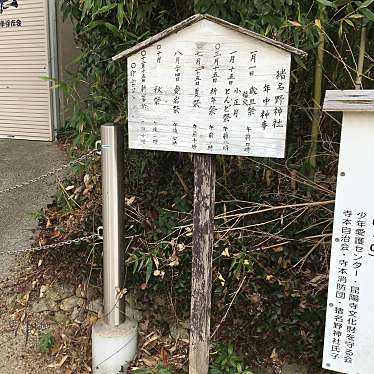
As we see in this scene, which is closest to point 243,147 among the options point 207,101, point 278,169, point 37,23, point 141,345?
point 207,101

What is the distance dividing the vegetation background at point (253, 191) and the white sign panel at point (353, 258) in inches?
22.8

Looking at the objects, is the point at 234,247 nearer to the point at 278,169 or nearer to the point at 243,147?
the point at 278,169

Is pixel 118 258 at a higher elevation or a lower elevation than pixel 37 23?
lower

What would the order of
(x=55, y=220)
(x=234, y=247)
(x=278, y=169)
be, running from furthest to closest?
(x=55, y=220) < (x=278, y=169) < (x=234, y=247)

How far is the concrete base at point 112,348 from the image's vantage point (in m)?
2.90

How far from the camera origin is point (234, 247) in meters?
3.12

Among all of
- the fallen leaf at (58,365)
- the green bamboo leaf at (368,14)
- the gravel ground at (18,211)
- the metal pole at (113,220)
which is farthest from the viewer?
the gravel ground at (18,211)

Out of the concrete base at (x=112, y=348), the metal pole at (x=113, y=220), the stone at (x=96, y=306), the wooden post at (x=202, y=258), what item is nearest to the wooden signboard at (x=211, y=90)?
the wooden post at (x=202, y=258)

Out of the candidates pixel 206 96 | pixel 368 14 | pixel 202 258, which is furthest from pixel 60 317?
pixel 368 14

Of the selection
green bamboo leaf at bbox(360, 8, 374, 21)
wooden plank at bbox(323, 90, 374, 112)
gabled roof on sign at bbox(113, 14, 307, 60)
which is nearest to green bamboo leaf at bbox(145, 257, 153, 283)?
gabled roof on sign at bbox(113, 14, 307, 60)

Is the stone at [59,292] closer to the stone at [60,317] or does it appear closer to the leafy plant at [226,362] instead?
the stone at [60,317]

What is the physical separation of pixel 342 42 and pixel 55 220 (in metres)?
2.78

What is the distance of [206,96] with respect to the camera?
218cm

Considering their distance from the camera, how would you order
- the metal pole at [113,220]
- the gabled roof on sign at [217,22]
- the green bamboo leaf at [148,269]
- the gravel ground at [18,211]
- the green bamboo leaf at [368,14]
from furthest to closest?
the gravel ground at [18,211]
the green bamboo leaf at [148,269]
the metal pole at [113,220]
the green bamboo leaf at [368,14]
the gabled roof on sign at [217,22]
